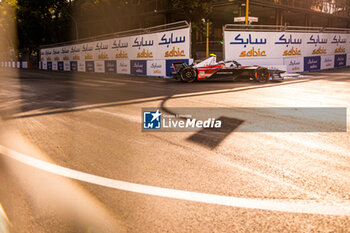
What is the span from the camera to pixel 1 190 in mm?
3191

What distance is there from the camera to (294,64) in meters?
20.7

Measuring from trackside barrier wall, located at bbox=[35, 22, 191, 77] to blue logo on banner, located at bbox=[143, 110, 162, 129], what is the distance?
11.5 meters

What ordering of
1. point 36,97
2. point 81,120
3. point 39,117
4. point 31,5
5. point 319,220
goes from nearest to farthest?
point 319,220 → point 81,120 → point 39,117 → point 36,97 → point 31,5

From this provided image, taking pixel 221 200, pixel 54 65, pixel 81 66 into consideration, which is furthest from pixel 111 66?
pixel 221 200

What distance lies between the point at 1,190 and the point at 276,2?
3978cm

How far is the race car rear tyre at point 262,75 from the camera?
14.3 m

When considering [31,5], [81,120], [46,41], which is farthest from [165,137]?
[46,41]

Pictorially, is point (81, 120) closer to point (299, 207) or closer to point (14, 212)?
point (14, 212)

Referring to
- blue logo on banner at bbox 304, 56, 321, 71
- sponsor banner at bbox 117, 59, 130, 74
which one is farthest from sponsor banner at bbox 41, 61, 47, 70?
blue logo on banner at bbox 304, 56, 321, 71

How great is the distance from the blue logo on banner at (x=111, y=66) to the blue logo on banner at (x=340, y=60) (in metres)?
19.1

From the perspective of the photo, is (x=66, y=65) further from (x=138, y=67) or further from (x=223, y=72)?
(x=223, y=72)

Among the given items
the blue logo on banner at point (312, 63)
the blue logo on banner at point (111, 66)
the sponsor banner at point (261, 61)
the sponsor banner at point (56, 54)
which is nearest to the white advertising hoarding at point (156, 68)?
the sponsor banner at point (261, 61)

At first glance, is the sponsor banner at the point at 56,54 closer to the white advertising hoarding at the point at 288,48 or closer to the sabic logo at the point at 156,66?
the sabic logo at the point at 156,66

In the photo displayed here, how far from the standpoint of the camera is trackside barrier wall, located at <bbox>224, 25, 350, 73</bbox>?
724 inches
